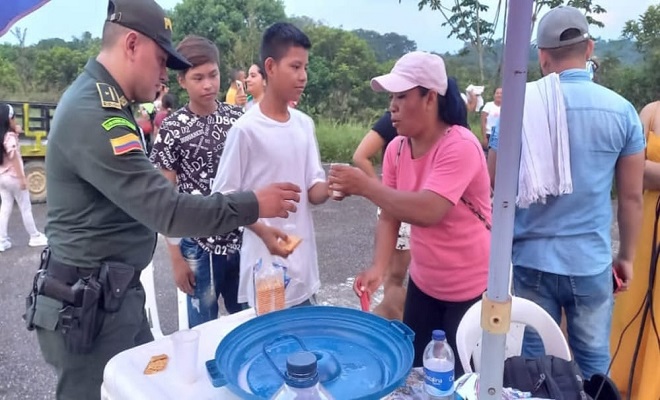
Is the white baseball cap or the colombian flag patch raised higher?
the white baseball cap

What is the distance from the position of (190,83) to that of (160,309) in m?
2.08

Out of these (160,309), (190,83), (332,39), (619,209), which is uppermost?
(332,39)

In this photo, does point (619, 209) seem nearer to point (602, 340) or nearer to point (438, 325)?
point (602, 340)

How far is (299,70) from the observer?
235cm

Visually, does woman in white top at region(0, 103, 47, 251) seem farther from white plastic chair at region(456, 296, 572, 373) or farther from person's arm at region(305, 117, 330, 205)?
white plastic chair at region(456, 296, 572, 373)

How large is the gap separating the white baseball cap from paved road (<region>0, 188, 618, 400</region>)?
2.47 metres

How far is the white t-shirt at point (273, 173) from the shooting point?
87.7 inches

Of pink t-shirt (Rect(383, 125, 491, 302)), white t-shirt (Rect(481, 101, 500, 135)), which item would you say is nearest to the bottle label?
pink t-shirt (Rect(383, 125, 491, 302))

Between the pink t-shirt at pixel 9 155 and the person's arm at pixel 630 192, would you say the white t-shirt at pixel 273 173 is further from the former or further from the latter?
the pink t-shirt at pixel 9 155

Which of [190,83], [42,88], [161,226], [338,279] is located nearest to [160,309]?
[338,279]

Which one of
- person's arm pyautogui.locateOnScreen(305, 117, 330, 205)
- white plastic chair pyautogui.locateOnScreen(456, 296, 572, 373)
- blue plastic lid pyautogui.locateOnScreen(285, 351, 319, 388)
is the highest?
person's arm pyautogui.locateOnScreen(305, 117, 330, 205)

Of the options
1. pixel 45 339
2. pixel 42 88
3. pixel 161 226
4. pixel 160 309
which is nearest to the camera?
pixel 161 226

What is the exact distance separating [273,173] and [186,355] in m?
1.02

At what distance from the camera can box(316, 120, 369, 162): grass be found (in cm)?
991
